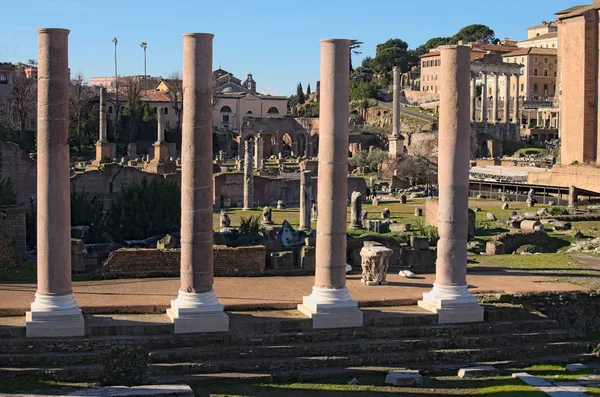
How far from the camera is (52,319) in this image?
42.8 ft

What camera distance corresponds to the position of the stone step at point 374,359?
1282 centimetres

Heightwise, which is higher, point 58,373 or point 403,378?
point 58,373

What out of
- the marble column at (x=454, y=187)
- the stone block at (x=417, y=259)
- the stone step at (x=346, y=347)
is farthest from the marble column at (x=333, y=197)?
the stone block at (x=417, y=259)

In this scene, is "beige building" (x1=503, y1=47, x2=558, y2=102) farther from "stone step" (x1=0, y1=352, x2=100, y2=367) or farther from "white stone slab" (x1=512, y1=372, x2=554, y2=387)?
"stone step" (x1=0, y1=352, x2=100, y2=367)

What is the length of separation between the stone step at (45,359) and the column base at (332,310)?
340 centimetres

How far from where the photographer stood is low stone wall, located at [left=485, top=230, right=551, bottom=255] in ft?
83.5

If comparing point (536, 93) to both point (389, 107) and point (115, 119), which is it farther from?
point (115, 119)

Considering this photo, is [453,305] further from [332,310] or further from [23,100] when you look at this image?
[23,100]

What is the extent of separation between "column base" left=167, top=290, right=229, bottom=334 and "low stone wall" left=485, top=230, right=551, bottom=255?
43.2 ft

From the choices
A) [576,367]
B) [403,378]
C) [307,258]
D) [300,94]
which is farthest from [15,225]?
[300,94]

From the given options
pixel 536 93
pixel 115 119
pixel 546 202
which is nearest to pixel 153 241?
pixel 546 202

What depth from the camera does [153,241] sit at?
2228 centimetres

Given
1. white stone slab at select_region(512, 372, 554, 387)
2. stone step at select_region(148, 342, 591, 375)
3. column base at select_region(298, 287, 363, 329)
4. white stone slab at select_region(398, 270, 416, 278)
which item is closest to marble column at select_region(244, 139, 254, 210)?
white stone slab at select_region(398, 270, 416, 278)

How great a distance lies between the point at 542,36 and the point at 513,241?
3679 inches
